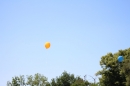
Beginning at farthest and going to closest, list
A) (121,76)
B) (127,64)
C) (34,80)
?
(34,80) → (121,76) → (127,64)

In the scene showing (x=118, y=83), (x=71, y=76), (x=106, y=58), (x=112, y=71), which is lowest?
(x=118, y=83)

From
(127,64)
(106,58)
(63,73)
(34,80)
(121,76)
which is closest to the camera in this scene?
(127,64)

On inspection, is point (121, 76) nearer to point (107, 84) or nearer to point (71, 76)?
point (107, 84)

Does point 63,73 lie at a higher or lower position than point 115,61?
higher

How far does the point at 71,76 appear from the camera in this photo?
67.7m

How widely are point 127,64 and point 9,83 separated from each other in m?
43.6

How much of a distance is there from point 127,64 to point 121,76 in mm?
5134

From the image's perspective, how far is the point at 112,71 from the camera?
36.1 meters

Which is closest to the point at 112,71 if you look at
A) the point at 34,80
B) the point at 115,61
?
the point at 115,61

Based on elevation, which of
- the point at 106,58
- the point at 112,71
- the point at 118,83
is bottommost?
the point at 118,83

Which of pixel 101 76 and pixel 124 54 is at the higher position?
pixel 124 54

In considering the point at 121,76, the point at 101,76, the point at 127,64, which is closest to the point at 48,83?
the point at 101,76

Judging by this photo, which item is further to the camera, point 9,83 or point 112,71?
point 9,83

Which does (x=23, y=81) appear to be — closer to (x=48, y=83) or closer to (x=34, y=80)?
(x=34, y=80)
